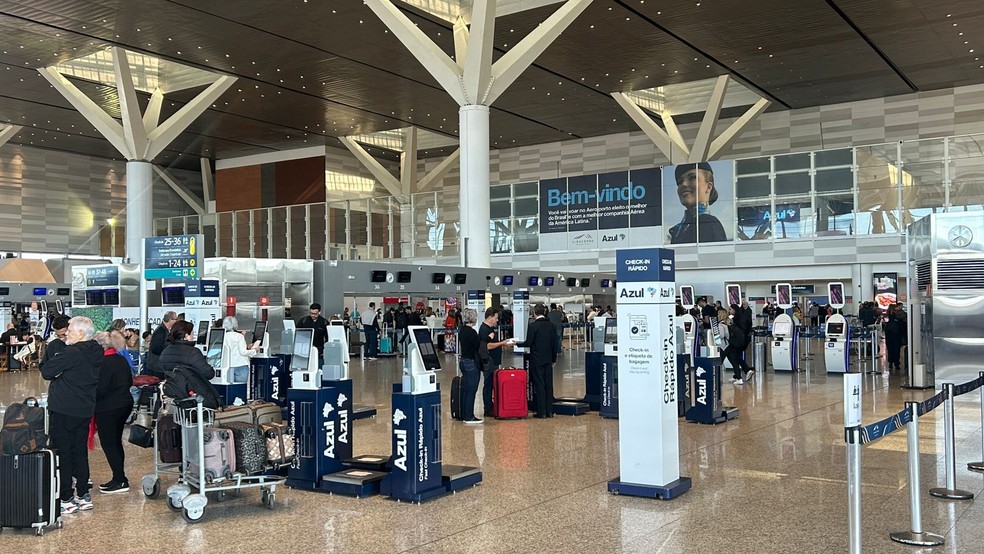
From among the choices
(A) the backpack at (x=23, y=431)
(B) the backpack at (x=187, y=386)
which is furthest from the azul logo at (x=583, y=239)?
(A) the backpack at (x=23, y=431)

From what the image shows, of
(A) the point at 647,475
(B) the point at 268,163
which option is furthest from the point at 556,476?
(B) the point at 268,163

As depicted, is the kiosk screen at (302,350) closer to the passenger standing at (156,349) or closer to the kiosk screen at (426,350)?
the kiosk screen at (426,350)

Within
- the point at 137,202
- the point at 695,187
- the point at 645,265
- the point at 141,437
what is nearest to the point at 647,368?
the point at 645,265

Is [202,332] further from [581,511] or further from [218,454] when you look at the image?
[581,511]

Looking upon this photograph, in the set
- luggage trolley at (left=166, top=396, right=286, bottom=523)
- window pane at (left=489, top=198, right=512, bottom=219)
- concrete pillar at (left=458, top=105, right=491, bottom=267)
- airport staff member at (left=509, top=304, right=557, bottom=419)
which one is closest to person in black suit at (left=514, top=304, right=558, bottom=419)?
airport staff member at (left=509, top=304, right=557, bottom=419)

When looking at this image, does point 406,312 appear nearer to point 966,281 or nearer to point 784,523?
point 966,281

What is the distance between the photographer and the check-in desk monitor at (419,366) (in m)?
6.86

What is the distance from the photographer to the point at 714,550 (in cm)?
527

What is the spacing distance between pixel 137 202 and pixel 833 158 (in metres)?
21.5

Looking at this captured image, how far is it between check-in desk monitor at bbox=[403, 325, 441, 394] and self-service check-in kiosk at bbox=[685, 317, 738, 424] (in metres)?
4.79

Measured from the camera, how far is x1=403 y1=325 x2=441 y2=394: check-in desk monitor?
22.5ft

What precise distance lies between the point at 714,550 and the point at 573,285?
19.8 m

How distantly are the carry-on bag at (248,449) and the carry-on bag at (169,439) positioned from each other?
418mm

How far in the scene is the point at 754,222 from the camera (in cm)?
2662
